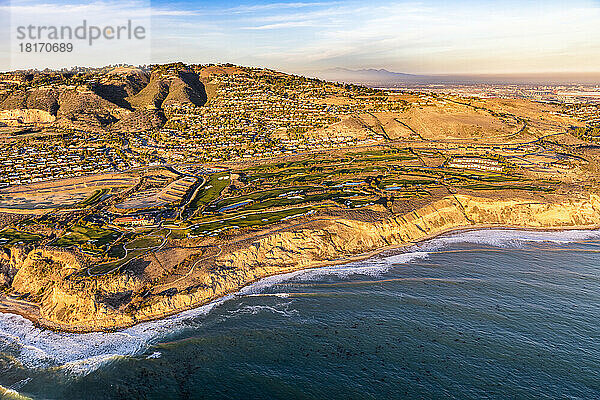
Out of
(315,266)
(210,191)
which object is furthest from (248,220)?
(210,191)

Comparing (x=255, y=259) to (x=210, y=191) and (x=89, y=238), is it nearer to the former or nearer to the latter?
(x=89, y=238)

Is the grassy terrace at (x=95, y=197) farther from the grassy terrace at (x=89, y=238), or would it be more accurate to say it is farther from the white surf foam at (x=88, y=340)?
the white surf foam at (x=88, y=340)

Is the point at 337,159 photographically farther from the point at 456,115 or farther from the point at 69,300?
the point at 69,300

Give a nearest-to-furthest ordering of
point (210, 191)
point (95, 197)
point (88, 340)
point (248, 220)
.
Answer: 1. point (88, 340)
2. point (248, 220)
3. point (95, 197)
4. point (210, 191)

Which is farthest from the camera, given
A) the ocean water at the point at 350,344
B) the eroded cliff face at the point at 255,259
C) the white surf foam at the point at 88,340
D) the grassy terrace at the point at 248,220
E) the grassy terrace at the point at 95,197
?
the grassy terrace at the point at 95,197

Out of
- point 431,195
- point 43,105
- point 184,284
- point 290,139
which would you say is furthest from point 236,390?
point 43,105

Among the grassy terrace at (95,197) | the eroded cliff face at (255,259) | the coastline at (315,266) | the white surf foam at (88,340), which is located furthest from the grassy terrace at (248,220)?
the grassy terrace at (95,197)
